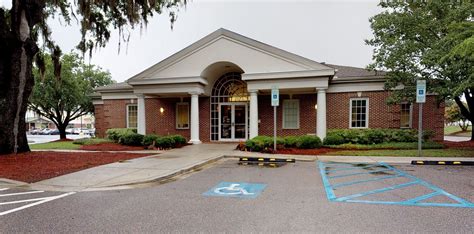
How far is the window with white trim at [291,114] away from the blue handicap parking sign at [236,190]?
35.4 feet

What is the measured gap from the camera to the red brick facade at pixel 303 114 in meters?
15.6

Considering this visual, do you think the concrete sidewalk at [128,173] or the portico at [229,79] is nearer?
the concrete sidewalk at [128,173]

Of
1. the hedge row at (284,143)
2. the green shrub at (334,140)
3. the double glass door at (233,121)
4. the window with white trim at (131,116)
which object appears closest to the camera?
the hedge row at (284,143)

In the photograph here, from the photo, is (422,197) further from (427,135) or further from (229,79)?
(229,79)

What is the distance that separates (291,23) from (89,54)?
1206 inches

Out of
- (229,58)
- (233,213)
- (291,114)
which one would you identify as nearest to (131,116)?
(229,58)

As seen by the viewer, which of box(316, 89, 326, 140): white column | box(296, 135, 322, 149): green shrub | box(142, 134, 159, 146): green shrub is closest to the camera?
box(296, 135, 322, 149): green shrub

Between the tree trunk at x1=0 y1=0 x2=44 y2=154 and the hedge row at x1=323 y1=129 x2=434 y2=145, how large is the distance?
13.5 m

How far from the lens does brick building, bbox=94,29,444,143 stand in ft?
48.6

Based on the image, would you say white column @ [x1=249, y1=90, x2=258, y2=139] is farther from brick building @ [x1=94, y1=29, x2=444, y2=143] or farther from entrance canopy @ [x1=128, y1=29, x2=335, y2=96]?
entrance canopy @ [x1=128, y1=29, x2=335, y2=96]

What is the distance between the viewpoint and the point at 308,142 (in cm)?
1344

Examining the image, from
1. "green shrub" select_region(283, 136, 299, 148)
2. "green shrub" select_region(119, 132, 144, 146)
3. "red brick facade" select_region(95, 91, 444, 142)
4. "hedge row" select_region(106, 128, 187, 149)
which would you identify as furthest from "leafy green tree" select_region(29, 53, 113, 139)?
"green shrub" select_region(283, 136, 299, 148)

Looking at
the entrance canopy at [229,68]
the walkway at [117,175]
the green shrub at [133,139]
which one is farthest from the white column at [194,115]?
the walkway at [117,175]

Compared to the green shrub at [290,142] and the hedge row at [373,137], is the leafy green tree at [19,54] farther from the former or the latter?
the hedge row at [373,137]
